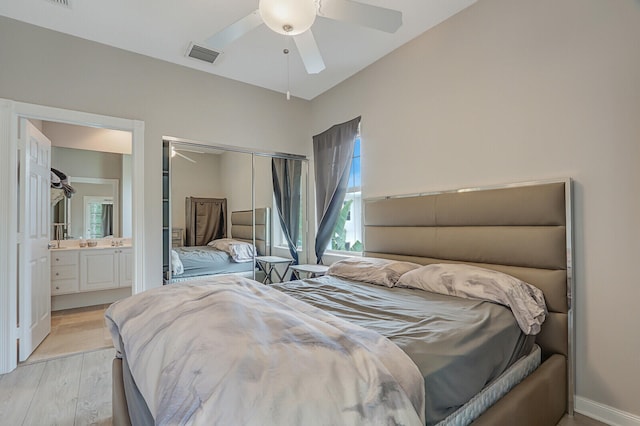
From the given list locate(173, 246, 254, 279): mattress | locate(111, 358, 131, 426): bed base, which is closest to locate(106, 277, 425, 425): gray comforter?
locate(111, 358, 131, 426): bed base

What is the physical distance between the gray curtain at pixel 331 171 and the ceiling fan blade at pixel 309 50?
52.6 inches

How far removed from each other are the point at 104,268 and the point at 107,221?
81 cm

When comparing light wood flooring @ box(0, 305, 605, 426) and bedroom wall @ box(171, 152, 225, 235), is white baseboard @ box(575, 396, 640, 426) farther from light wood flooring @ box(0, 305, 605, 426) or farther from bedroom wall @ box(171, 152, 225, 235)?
bedroom wall @ box(171, 152, 225, 235)

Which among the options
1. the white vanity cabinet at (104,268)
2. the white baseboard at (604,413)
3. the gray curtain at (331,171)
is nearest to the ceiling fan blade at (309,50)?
the gray curtain at (331,171)

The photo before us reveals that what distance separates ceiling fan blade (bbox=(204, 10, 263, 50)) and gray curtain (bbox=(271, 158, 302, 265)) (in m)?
2.17

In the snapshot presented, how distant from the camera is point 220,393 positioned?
828mm

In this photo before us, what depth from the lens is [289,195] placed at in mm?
4336

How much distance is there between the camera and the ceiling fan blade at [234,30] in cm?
193

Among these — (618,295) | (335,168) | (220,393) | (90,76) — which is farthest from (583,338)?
(90,76)

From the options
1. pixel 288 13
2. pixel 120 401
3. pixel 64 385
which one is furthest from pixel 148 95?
pixel 120 401

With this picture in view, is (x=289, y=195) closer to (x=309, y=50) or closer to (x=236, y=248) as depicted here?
(x=236, y=248)

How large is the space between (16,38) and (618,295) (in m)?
4.90

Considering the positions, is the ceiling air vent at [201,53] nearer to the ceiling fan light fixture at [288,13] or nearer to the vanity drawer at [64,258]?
the ceiling fan light fixture at [288,13]

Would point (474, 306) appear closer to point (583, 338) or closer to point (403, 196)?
point (583, 338)
